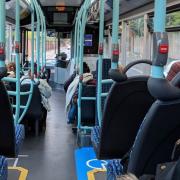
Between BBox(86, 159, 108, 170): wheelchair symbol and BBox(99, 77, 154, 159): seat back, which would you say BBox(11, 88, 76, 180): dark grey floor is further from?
BBox(99, 77, 154, 159): seat back

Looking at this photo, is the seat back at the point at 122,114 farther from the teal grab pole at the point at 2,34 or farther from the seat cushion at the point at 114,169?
the teal grab pole at the point at 2,34

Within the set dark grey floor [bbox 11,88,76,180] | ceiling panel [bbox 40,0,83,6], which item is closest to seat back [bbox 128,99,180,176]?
dark grey floor [bbox 11,88,76,180]

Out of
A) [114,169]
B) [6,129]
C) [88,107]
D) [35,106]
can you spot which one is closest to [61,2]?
[35,106]

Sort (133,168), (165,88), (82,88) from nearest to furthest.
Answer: (165,88), (133,168), (82,88)

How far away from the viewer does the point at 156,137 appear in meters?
1.82

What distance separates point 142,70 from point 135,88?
346cm

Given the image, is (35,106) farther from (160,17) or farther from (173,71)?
(160,17)

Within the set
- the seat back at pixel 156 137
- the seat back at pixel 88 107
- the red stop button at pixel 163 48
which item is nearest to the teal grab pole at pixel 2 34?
the seat back at pixel 156 137

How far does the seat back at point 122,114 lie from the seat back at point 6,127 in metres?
0.66

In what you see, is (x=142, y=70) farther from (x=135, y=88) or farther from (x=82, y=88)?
(x=135, y=88)

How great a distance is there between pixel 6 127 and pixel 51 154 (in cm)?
279

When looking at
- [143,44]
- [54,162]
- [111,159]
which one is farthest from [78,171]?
[143,44]

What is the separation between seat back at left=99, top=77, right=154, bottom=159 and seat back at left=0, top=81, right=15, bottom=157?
2.18ft

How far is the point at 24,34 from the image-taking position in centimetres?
1516
